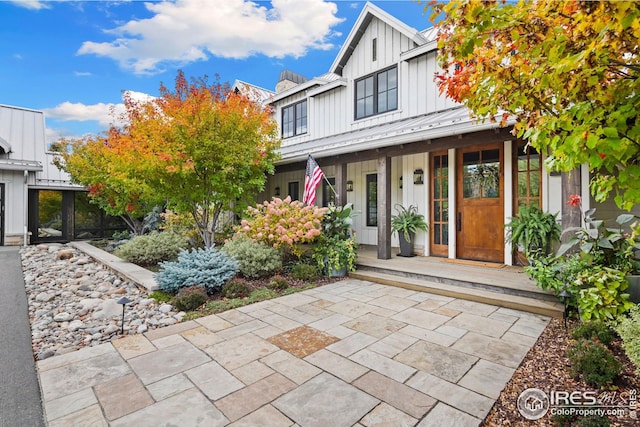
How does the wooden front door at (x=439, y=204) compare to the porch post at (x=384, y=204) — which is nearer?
the porch post at (x=384, y=204)

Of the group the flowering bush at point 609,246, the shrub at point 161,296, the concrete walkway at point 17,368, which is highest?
the flowering bush at point 609,246

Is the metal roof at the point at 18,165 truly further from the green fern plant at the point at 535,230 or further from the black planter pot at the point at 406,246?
the green fern plant at the point at 535,230

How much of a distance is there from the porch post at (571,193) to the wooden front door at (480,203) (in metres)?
1.88

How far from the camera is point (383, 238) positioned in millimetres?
6543

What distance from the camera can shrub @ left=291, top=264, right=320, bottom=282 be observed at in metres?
5.84

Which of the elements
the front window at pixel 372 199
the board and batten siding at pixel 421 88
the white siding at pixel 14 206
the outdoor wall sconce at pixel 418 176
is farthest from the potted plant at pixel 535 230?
the white siding at pixel 14 206

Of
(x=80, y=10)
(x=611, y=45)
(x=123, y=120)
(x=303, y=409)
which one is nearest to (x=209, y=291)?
(x=303, y=409)

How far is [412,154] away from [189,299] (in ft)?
16.1

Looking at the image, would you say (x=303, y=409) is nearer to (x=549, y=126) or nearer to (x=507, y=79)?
(x=549, y=126)

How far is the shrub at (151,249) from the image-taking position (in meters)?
7.11

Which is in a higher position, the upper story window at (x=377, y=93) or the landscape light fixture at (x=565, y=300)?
the upper story window at (x=377, y=93)

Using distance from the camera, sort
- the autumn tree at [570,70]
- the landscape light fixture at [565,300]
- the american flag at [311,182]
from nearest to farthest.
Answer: the autumn tree at [570,70] < the landscape light fixture at [565,300] < the american flag at [311,182]

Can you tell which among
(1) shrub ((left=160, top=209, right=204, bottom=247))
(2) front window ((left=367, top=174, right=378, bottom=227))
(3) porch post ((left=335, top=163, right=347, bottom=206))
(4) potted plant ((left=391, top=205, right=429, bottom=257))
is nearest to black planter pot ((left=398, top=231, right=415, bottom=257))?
(4) potted plant ((left=391, top=205, right=429, bottom=257))

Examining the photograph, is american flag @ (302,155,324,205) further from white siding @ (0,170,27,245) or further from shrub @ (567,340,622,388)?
white siding @ (0,170,27,245)
